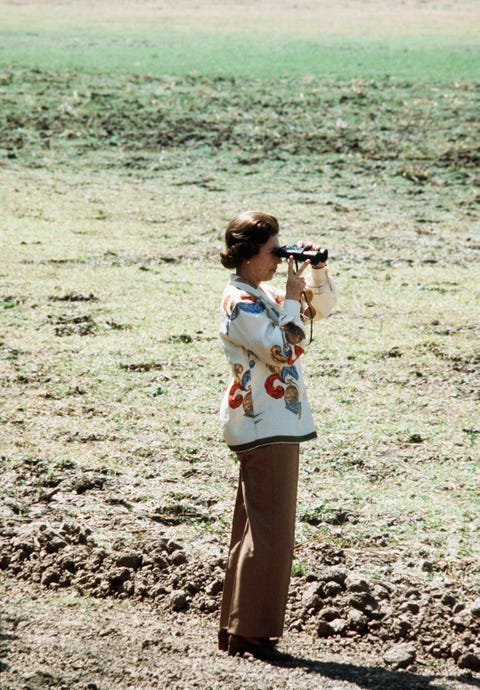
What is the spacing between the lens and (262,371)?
3484 mm

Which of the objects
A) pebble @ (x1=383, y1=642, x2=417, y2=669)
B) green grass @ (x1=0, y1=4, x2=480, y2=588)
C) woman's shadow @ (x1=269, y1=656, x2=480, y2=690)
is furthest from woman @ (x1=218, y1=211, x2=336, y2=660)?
green grass @ (x1=0, y1=4, x2=480, y2=588)

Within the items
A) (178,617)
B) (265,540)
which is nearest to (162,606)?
(178,617)

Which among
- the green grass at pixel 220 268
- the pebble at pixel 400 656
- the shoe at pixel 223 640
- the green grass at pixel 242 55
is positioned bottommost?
the pebble at pixel 400 656

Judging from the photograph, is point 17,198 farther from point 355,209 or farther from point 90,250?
point 355,209

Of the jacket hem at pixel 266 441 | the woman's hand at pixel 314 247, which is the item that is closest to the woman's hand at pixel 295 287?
the woman's hand at pixel 314 247

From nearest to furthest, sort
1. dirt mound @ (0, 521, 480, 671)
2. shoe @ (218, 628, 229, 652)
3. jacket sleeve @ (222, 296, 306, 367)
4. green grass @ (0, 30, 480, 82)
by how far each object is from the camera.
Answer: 1. jacket sleeve @ (222, 296, 306, 367)
2. shoe @ (218, 628, 229, 652)
3. dirt mound @ (0, 521, 480, 671)
4. green grass @ (0, 30, 480, 82)

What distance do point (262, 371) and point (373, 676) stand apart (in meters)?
1.10

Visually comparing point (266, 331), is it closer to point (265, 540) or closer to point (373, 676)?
point (265, 540)

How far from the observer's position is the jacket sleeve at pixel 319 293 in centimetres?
377

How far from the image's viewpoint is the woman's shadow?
11.4 feet

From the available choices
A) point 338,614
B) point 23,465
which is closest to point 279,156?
point 23,465

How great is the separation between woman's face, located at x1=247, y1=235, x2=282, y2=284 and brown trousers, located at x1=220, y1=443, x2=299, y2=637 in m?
0.58

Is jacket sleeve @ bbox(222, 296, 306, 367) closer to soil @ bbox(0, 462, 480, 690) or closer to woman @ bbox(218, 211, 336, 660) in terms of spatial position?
woman @ bbox(218, 211, 336, 660)

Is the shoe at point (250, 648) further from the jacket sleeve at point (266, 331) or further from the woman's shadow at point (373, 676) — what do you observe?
the jacket sleeve at point (266, 331)
